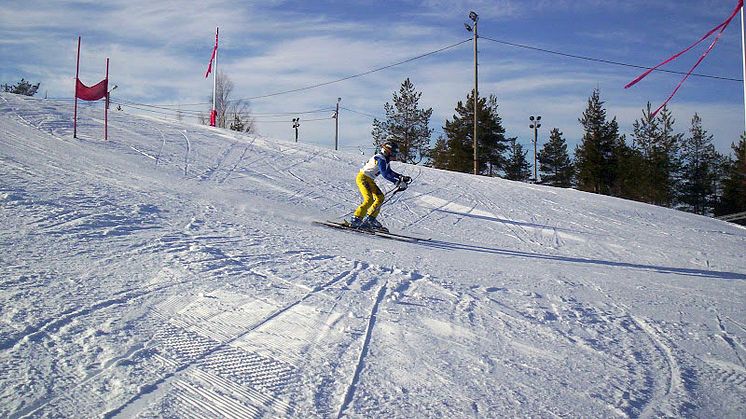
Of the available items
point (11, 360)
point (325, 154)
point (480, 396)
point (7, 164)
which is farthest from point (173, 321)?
point (325, 154)

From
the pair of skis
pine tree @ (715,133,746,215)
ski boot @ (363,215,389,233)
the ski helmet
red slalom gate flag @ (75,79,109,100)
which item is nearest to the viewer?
the pair of skis

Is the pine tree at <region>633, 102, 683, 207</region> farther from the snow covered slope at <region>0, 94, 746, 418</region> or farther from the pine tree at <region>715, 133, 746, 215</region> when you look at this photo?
the snow covered slope at <region>0, 94, 746, 418</region>

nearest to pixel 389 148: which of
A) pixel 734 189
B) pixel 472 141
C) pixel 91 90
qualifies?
pixel 91 90

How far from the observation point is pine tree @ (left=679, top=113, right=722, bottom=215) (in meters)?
41.9

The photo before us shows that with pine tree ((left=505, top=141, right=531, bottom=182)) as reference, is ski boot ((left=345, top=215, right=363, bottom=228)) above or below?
below

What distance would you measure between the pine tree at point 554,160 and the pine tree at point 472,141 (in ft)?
38.4

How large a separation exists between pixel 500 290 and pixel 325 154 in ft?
50.6

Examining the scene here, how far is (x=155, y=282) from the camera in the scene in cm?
502

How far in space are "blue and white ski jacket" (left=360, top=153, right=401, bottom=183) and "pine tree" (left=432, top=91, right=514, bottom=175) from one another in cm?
3168

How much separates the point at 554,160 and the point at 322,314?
5182 centimetres

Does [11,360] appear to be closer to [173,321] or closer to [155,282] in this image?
[173,321]

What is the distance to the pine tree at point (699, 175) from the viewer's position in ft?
138

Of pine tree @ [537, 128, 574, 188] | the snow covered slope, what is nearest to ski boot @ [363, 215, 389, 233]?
the snow covered slope

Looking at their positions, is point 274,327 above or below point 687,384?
above
